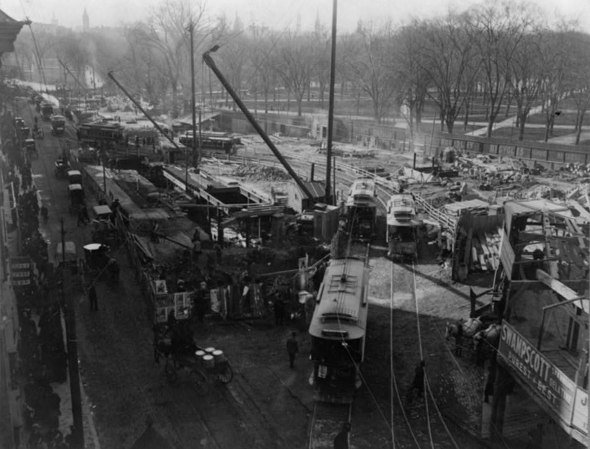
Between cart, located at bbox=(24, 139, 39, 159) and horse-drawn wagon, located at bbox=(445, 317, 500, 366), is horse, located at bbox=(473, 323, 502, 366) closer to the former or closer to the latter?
horse-drawn wagon, located at bbox=(445, 317, 500, 366)

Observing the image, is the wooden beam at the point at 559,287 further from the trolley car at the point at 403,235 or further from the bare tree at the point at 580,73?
the bare tree at the point at 580,73

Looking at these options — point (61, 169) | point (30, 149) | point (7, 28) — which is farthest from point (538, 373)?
point (30, 149)

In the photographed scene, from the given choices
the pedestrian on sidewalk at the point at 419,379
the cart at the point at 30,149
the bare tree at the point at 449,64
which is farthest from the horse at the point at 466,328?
the bare tree at the point at 449,64

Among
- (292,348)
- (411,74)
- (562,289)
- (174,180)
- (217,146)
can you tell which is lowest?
(292,348)

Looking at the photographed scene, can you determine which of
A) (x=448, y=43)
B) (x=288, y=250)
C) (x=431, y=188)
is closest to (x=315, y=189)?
(x=288, y=250)

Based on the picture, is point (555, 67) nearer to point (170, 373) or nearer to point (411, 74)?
point (411, 74)

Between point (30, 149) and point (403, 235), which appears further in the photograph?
point (30, 149)
